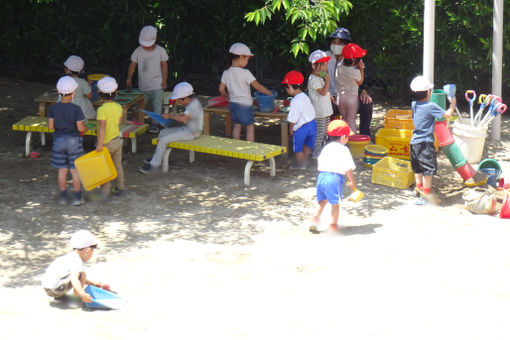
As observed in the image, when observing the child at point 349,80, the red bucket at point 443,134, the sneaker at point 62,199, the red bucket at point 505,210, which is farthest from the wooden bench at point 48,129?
the red bucket at point 505,210

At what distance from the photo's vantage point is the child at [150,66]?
12102 mm

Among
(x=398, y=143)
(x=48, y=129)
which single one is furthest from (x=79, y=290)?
(x=398, y=143)

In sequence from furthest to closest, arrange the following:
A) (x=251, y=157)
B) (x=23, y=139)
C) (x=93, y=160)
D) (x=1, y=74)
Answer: (x=1, y=74)
(x=23, y=139)
(x=251, y=157)
(x=93, y=160)

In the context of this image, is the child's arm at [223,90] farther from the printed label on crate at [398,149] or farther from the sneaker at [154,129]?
the printed label on crate at [398,149]

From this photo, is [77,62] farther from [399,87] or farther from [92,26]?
[399,87]

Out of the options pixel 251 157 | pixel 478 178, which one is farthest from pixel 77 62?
pixel 478 178

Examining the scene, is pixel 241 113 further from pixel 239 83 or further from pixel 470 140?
pixel 470 140

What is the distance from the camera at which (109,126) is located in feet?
31.8

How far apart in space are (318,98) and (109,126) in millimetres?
2819

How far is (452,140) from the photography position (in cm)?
1041

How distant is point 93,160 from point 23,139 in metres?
3.20

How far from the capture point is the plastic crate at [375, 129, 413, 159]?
1129 centimetres

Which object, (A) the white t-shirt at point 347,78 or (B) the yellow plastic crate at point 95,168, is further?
(A) the white t-shirt at point 347,78

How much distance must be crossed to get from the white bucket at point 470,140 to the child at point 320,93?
167 centimetres
